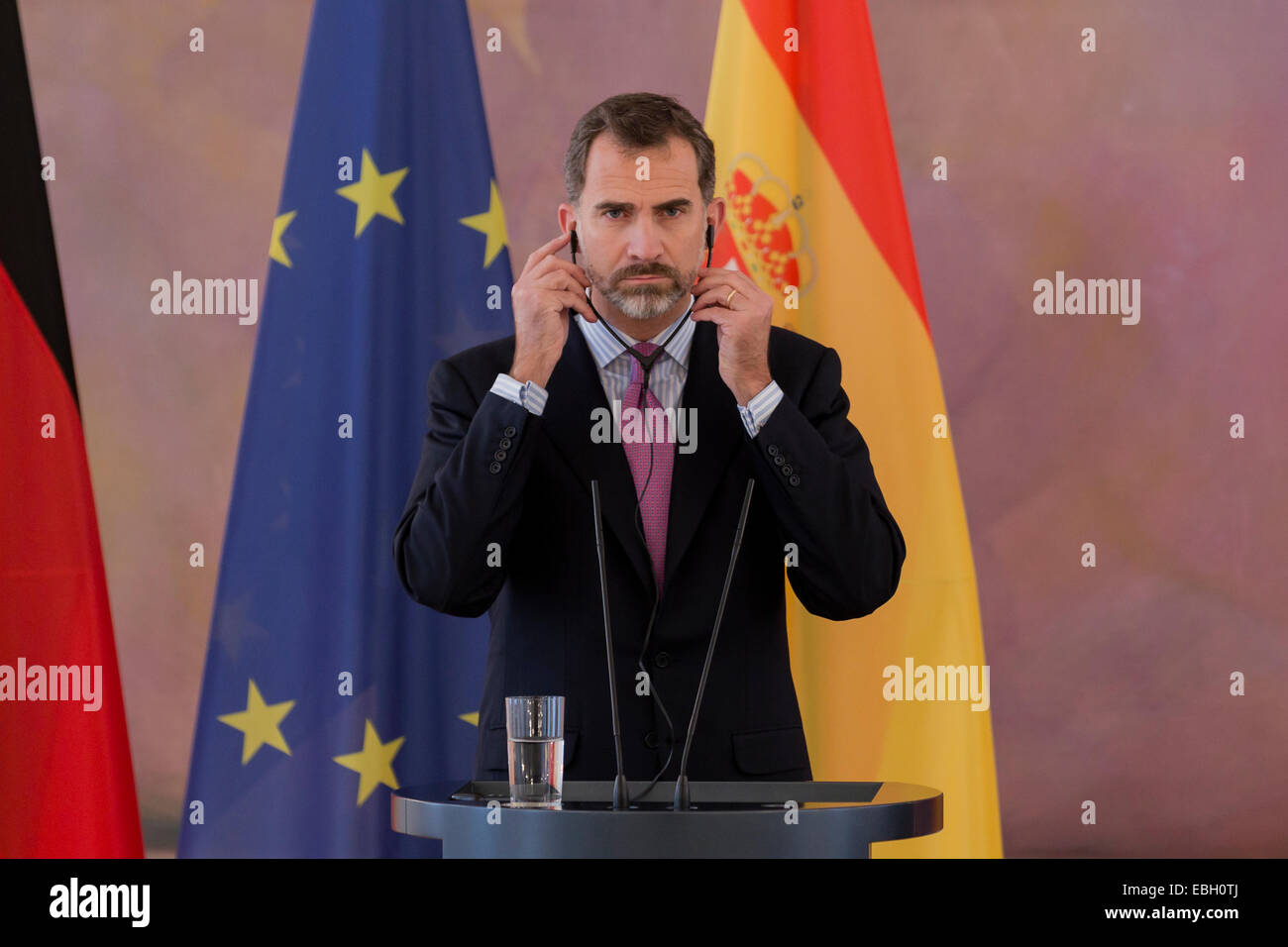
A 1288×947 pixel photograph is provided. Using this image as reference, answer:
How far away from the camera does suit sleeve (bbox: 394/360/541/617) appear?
6.84 ft

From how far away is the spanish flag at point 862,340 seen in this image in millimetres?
3076

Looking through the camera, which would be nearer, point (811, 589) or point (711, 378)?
point (811, 589)

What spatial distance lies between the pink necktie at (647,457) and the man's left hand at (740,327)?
17cm

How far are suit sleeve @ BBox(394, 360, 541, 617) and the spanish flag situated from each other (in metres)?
1.17

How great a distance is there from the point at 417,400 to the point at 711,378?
3.35 ft

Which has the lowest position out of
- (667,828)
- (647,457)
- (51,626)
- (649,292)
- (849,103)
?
(667,828)

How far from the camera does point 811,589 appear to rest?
221 centimetres

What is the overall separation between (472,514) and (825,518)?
1.92 feet

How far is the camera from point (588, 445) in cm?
226

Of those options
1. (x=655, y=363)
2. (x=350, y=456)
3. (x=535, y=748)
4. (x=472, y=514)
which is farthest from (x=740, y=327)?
(x=350, y=456)

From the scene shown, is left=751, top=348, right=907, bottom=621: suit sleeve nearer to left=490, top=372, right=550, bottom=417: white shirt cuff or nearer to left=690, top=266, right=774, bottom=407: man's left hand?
left=690, top=266, right=774, bottom=407: man's left hand

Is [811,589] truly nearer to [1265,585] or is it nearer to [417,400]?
[417,400]

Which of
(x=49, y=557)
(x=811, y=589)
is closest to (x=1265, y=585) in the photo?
(x=811, y=589)

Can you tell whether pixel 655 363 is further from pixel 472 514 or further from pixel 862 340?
pixel 862 340
